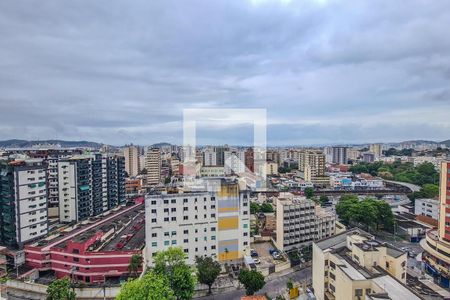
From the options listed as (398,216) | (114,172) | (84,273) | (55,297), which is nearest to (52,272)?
(84,273)

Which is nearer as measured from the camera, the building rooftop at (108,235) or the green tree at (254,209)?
the building rooftop at (108,235)

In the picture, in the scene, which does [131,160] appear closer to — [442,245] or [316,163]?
[316,163]

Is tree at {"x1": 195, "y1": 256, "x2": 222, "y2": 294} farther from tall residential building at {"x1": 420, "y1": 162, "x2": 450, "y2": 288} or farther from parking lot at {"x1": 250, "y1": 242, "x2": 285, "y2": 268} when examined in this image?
tall residential building at {"x1": 420, "y1": 162, "x2": 450, "y2": 288}

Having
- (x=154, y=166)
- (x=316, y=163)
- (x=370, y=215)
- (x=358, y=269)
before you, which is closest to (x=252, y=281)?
(x=358, y=269)

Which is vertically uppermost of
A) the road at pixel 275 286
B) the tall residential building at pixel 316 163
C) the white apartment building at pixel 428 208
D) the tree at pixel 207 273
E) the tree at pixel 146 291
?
the tall residential building at pixel 316 163

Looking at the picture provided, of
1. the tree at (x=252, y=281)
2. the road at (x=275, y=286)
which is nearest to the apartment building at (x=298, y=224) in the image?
the road at (x=275, y=286)

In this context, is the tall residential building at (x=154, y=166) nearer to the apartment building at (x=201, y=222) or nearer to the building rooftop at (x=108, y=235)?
the building rooftop at (x=108, y=235)
